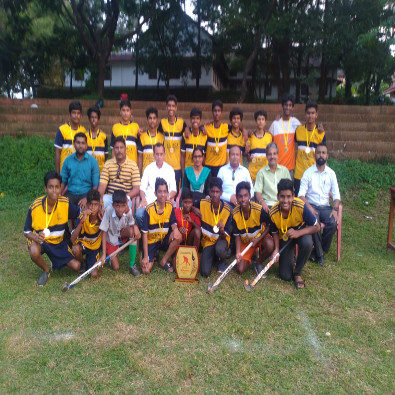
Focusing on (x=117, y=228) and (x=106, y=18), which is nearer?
(x=117, y=228)

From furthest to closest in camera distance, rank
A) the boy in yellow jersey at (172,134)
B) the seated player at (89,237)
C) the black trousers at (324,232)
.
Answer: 1. the boy in yellow jersey at (172,134)
2. the black trousers at (324,232)
3. the seated player at (89,237)

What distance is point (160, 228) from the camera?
16.4ft

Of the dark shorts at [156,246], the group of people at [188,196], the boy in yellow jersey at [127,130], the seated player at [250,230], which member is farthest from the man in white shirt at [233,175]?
the boy in yellow jersey at [127,130]

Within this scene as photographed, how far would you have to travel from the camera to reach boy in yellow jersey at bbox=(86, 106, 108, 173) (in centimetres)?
573

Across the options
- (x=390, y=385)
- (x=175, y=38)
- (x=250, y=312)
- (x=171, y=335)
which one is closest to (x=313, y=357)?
(x=390, y=385)

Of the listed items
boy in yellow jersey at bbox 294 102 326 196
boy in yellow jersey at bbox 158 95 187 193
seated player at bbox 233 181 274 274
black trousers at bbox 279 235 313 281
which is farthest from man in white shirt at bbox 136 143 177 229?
boy in yellow jersey at bbox 294 102 326 196

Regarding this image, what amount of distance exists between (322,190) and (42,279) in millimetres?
3804

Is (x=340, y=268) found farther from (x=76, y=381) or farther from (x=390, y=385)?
(x=76, y=381)

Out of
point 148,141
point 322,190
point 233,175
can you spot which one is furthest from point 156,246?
point 322,190

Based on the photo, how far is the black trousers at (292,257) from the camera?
14.9 feet

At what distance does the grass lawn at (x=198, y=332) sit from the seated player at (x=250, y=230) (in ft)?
0.71

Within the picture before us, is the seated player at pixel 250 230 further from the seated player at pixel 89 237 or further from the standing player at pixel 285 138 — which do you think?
the seated player at pixel 89 237

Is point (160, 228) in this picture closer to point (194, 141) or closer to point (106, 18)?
point (194, 141)

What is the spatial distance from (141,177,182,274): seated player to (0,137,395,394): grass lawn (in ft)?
0.73
